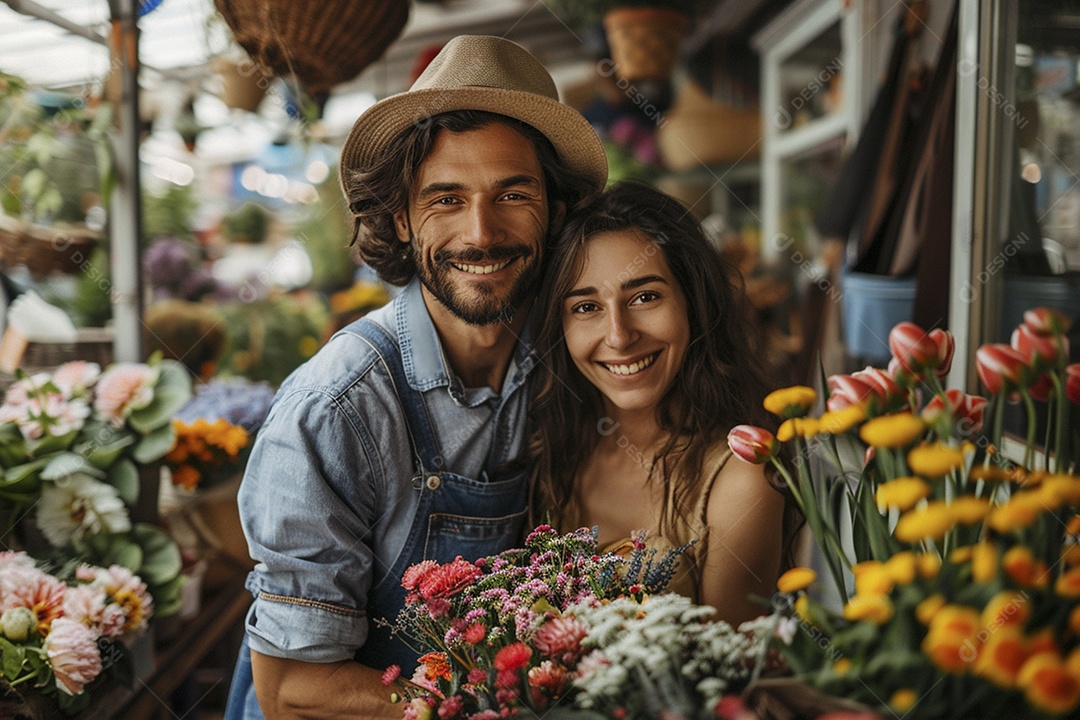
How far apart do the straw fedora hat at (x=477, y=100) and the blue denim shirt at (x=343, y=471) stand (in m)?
0.26

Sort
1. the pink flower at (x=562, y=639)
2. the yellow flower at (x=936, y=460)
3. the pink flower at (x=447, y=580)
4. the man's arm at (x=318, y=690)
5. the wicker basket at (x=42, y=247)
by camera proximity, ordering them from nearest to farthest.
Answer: the yellow flower at (x=936, y=460)
the pink flower at (x=562, y=639)
the pink flower at (x=447, y=580)
the man's arm at (x=318, y=690)
the wicker basket at (x=42, y=247)

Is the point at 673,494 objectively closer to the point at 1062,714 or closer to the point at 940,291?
the point at 1062,714

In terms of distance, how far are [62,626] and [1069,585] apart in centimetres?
133

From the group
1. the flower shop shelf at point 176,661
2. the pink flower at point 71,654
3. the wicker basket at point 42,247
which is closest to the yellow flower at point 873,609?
the pink flower at point 71,654

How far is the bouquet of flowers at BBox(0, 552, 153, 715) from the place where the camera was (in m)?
1.23

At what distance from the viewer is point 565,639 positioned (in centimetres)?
85

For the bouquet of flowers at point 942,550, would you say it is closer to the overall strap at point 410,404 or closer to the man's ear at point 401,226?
the overall strap at point 410,404

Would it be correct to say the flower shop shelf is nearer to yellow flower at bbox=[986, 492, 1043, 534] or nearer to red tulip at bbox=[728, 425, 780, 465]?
red tulip at bbox=[728, 425, 780, 465]

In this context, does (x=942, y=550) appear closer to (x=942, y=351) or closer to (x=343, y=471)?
(x=942, y=351)

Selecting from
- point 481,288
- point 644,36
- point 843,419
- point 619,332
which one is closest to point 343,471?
point 481,288

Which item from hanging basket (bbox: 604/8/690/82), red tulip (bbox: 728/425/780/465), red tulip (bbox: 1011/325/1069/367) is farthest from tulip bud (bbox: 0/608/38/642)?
hanging basket (bbox: 604/8/690/82)

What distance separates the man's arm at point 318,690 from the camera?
109 centimetres

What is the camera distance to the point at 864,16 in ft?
9.46

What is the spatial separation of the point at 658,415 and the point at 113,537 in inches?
43.1
